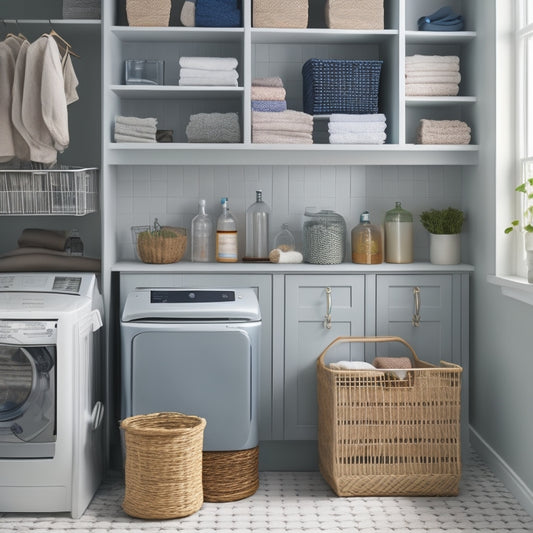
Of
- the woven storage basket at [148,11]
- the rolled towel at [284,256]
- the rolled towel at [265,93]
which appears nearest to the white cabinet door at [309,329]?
the rolled towel at [284,256]

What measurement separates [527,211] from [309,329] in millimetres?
1108

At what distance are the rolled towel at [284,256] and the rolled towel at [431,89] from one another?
93 centimetres

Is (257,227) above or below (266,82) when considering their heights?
below

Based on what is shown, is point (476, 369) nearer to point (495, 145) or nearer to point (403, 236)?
point (403, 236)

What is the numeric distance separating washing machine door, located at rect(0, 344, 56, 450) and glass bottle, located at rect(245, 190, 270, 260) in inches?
50.2

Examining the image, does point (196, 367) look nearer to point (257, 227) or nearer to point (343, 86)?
point (257, 227)

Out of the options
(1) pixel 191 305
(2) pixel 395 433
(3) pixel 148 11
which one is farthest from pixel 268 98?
(2) pixel 395 433

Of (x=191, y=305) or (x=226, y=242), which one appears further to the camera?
(x=226, y=242)

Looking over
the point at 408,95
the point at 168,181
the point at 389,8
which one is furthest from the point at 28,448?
the point at 389,8

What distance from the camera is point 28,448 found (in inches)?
120

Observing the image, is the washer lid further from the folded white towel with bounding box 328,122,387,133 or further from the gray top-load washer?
the folded white towel with bounding box 328,122,387,133

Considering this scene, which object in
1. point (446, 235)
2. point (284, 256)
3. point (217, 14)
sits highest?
point (217, 14)

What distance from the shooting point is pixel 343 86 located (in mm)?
3721

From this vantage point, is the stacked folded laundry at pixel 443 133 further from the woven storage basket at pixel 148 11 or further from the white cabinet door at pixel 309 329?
the woven storage basket at pixel 148 11
